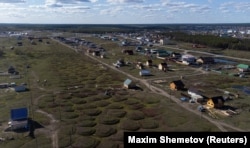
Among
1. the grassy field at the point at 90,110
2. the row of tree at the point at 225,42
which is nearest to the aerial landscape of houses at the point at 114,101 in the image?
the grassy field at the point at 90,110

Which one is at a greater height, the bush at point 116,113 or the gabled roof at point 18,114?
the gabled roof at point 18,114

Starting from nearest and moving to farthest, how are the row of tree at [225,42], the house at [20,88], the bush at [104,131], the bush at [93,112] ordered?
the bush at [104,131] → the bush at [93,112] → the house at [20,88] → the row of tree at [225,42]

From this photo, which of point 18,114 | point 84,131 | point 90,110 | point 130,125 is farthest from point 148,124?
point 18,114

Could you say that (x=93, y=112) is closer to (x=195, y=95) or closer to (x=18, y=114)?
(x=18, y=114)

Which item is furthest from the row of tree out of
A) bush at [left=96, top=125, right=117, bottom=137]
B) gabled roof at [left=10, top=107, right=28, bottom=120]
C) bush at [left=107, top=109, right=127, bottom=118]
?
gabled roof at [left=10, top=107, right=28, bottom=120]

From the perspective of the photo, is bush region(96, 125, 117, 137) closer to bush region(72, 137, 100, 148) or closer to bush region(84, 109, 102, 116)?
bush region(72, 137, 100, 148)

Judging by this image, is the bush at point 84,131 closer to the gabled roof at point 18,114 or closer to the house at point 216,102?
the gabled roof at point 18,114

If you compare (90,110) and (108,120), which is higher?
(90,110)

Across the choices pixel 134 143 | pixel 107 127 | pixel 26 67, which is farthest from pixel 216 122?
pixel 26 67

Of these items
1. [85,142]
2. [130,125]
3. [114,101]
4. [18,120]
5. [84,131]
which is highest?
[18,120]
